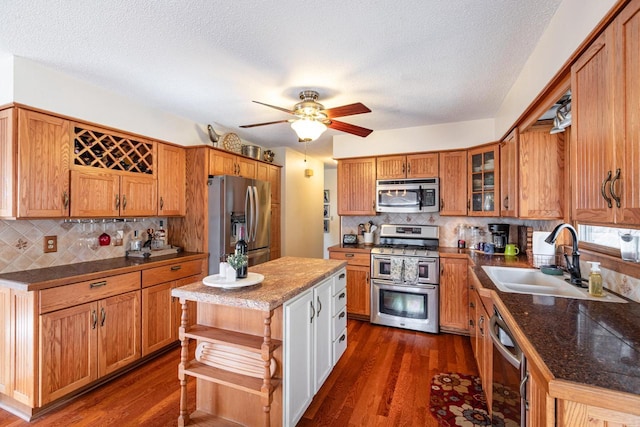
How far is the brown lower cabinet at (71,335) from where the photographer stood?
1.91m

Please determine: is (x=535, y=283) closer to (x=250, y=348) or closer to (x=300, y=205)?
(x=250, y=348)

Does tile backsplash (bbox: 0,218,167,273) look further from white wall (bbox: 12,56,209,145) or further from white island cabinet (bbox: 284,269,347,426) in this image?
white island cabinet (bbox: 284,269,347,426)

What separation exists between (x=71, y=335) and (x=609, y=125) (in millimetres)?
3326

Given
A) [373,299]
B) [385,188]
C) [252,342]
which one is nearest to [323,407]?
[252,342]

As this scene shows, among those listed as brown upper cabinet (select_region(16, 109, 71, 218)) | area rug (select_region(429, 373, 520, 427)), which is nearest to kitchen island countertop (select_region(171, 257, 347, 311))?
area rug (select_region(429, 373, 520, 427))

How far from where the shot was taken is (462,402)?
2082 millimetres

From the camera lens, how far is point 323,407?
2035 mm

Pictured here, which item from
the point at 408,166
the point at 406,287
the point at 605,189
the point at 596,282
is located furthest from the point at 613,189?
the point at 408,166

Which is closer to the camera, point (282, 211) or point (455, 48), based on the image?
point (455, 48)

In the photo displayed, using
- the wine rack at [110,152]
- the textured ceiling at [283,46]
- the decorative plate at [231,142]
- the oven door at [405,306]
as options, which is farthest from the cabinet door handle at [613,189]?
the decorative plate at [231,142]

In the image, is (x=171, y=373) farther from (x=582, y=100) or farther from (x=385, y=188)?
(x=582, y=100)

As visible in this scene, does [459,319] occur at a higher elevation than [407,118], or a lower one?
lower

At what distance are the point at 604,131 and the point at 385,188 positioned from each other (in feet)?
9.07

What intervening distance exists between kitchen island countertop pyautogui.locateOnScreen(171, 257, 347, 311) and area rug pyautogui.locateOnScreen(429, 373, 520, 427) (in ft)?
3.93
